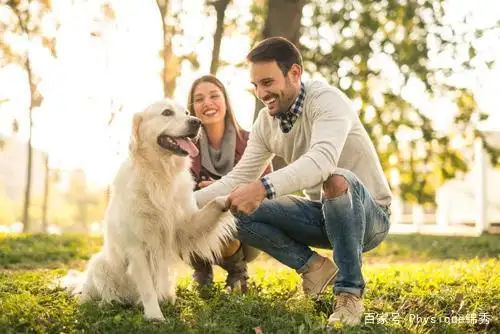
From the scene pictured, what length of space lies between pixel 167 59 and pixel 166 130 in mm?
9786

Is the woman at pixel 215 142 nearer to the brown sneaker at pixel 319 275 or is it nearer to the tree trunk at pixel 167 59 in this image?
the brown sneaker at pixel 319 275

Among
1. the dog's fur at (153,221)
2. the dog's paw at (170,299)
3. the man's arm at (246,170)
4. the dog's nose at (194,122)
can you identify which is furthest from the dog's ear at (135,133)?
the dog's paw at (170,299)

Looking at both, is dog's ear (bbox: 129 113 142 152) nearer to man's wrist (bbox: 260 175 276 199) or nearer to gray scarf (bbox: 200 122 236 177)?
gray scarf (bbox: 200 122 236 177)

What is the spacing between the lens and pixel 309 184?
3.55 metres

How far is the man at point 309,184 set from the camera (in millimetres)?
3588

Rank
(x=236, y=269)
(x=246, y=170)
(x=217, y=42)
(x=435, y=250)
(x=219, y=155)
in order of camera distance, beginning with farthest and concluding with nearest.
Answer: (x=217, y=42)
(x=435, y=250)
(x=219, y=155)
(x=236, y=269)
(x=246, y=170)

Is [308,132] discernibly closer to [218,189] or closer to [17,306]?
[218,189]

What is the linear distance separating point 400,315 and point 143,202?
1.75 meters

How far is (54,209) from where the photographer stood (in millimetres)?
53656

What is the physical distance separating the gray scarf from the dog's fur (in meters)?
0.76

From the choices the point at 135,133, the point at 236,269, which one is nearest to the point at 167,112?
the point at 135,133

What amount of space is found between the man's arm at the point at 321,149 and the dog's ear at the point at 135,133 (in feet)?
3.72

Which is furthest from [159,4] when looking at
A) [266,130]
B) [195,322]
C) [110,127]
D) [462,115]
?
[195,322]

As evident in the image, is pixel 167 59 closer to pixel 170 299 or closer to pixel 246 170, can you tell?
pixel 246 170
